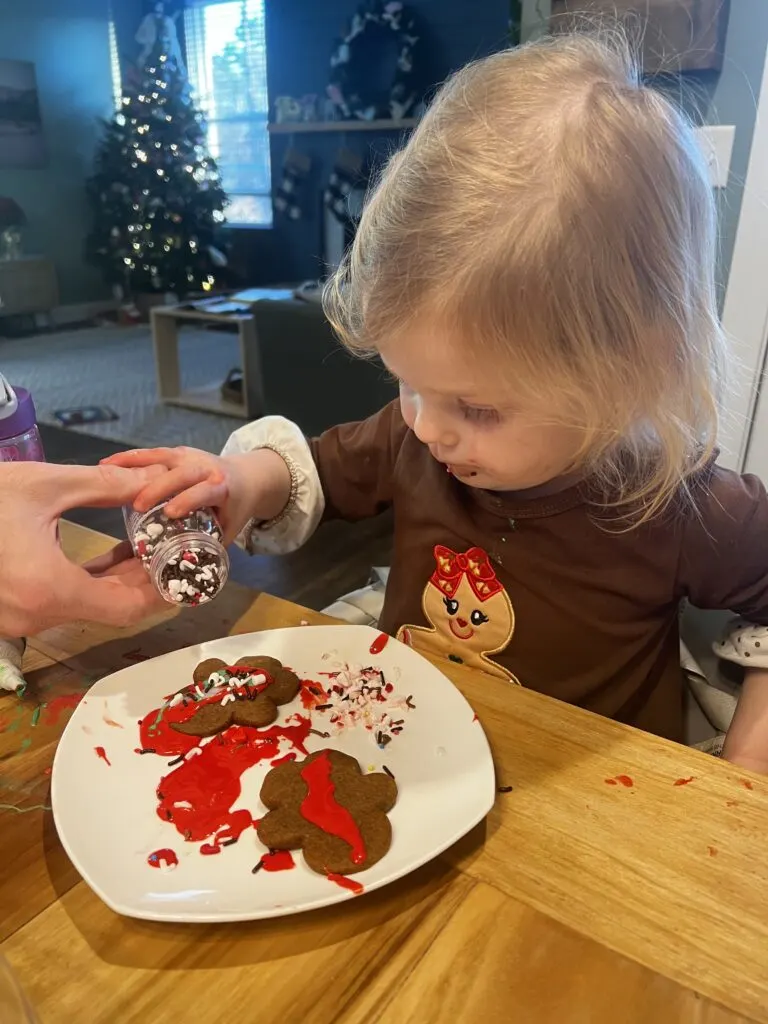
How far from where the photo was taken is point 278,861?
21.1 inches

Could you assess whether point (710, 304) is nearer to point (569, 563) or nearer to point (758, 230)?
point (569, 563)

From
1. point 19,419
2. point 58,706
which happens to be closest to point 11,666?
point 58,706

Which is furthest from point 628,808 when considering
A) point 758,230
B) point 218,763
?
point 758,230

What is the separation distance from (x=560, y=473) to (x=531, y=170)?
30 cm

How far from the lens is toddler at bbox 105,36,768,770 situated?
618 mm

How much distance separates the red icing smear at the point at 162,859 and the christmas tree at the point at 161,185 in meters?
5.32

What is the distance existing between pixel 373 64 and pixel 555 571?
4591 millimetres

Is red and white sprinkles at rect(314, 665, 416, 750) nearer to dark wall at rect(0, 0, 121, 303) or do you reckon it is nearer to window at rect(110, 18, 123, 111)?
dark wall at rect(0, 0, 121, 303)

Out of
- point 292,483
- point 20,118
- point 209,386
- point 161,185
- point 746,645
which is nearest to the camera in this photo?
point 746,645

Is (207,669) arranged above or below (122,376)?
above

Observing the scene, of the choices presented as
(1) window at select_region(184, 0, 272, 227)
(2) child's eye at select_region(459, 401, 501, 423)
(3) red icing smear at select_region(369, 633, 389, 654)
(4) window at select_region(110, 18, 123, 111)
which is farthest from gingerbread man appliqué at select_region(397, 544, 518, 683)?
(4) window at select_region(110, 18, 123, 111)

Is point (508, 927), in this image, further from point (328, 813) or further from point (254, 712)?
point (254, 712)

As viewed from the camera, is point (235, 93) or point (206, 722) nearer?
point (206, 722)

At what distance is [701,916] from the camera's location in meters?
0.51
